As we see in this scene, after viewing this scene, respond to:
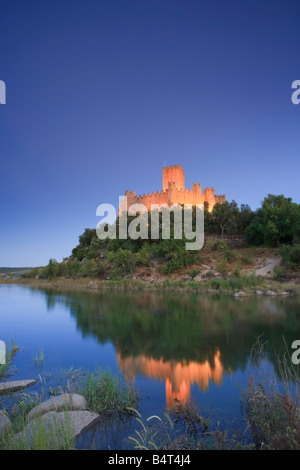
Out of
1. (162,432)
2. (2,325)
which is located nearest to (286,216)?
(2,325)

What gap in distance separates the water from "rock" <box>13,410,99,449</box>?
0.60ft

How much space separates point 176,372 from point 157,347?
222 cm

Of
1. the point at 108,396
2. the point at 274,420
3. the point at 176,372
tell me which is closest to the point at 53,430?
the point at 108,396

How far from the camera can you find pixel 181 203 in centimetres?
4609

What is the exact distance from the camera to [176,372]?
6.60 metres

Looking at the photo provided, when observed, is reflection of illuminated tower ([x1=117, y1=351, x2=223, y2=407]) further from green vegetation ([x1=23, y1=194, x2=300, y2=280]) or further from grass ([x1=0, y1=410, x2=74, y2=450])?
green vegetation ([x1=23, y1=194, x2=300, y2=280])

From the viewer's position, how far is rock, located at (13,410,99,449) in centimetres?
295

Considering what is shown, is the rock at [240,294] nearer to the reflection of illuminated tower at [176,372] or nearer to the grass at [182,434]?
the reflection of illuminated tower at [176,372]

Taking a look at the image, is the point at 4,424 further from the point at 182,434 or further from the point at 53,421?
the point at 182,434

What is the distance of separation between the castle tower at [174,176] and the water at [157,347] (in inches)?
1347

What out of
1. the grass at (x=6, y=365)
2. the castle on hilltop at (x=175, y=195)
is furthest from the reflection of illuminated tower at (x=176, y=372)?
the castle on hilltop at (x=175, y=195)

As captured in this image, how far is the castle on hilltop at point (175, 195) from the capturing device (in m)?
46.0

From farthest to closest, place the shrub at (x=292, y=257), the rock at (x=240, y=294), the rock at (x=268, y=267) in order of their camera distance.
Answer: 1. the rock at (x=268, y=267)
2. the shrub at (x=292, y=257)
3. the rock at (x=240, y=294)

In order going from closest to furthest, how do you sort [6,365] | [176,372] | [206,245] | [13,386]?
1. [13,386]
2. [176,372]
3. [6,365]
4. [206,245]
